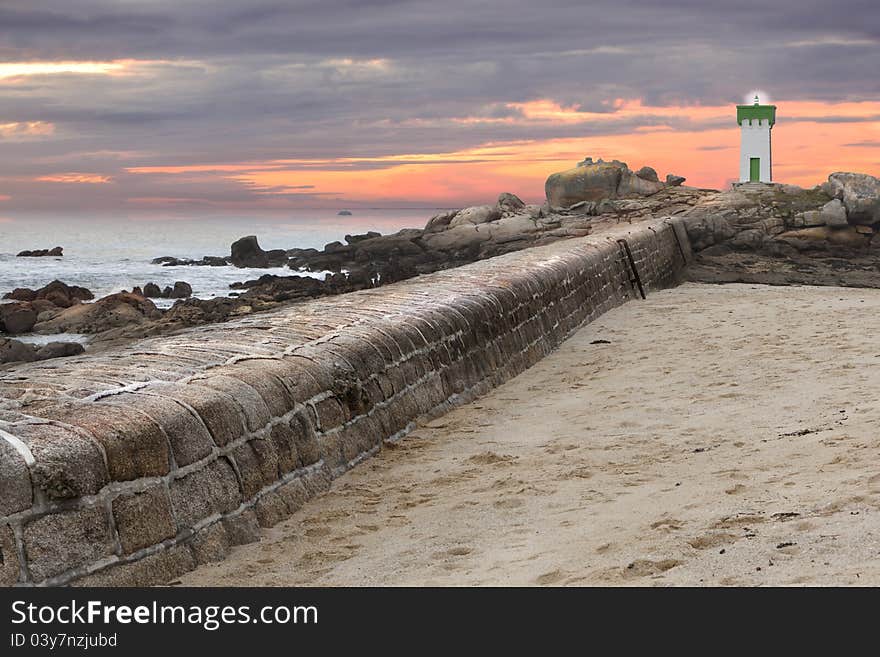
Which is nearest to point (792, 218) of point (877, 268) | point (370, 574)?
point (877, 268)

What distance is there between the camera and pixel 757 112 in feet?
121

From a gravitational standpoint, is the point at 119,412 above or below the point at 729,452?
above

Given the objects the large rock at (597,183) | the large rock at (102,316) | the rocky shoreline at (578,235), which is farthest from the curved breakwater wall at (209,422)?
the large rock at (597,183)

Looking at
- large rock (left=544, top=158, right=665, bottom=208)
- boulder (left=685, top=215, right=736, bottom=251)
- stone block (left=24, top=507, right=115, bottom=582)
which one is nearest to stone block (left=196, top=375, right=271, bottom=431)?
stone block (left=24, top=507, right=115, bottom=582)

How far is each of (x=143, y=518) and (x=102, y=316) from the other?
18350 mm

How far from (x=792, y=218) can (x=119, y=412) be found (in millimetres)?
22568

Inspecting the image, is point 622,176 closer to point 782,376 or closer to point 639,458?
point 782,376

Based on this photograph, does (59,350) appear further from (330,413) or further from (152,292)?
(152,292)

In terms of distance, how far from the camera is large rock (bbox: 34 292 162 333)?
20.6 meters

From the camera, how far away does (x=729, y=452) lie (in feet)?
17.8

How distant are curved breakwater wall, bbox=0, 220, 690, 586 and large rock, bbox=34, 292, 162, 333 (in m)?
13.4

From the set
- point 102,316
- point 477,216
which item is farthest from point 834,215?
point 102,316

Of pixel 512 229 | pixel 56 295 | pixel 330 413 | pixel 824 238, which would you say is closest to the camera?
pixel 330 413
